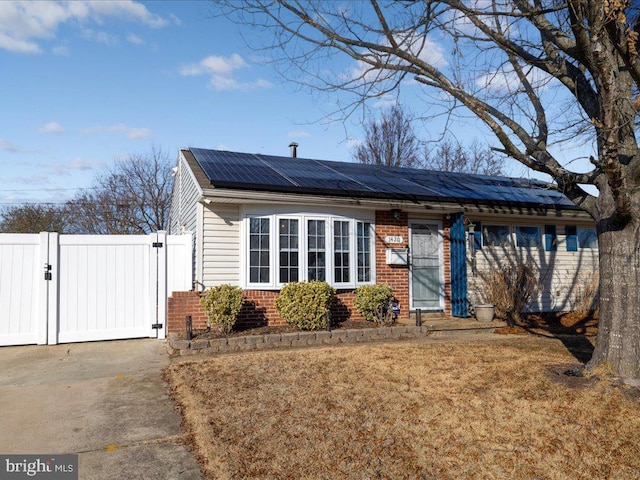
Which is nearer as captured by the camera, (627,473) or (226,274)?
(627,473)

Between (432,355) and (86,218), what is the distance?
25.6 meters

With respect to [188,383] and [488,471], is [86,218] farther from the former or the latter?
[488,471]

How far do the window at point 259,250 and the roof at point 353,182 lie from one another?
76 centimetres

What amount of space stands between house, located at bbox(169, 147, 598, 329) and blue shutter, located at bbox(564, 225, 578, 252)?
0.03 metres

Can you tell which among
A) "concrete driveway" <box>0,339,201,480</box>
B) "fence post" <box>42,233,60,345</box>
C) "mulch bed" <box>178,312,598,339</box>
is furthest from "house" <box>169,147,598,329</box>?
"concrete driveway" <box>0,339,201,480</box>

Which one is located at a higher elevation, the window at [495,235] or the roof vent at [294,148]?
the roof vent at [294,148]

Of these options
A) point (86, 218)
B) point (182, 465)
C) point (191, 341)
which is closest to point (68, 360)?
point (191, 341)

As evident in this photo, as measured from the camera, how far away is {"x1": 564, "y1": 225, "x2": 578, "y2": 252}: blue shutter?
512 inches

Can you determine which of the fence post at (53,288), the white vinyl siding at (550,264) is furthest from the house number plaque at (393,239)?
the fence post at (53,288)

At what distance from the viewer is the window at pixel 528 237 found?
12391 mm

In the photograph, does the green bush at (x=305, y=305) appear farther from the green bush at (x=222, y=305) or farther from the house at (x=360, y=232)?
the green bush at (x=222, y=305)

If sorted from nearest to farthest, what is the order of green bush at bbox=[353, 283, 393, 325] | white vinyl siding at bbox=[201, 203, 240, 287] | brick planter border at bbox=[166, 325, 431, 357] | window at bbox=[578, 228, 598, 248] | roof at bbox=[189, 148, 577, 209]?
1. brick planter border at bbox=[166, 325, 431, 357]
2. white vinyl siding at bbox=[201, 203, 240, 287]
3. roof at bbox=[189, 148, 577, 209]
4. green bush at bbox=[353, 283, 393, 325]
5. window at bbox=[578, 228, 598, 248]

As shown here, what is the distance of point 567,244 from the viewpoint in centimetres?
1298

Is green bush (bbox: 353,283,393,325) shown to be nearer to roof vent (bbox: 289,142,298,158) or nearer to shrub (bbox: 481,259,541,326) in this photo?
shrub (bbox: 481,259,541,326)
